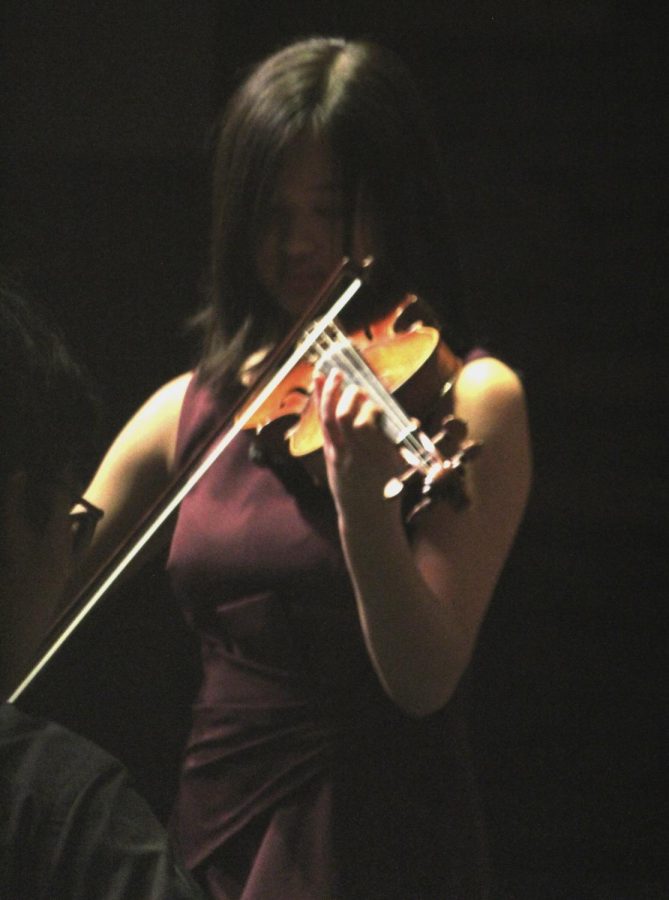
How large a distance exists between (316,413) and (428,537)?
0.12m

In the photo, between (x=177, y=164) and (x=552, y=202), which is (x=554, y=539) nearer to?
(x=552, y=202)

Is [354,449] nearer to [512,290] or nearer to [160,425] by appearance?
[160,425]

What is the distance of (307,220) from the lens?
2.90 feet

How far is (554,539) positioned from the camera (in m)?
1.13

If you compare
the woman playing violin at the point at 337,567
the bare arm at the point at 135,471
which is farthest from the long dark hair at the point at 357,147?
the bare arm at the point at 135,471

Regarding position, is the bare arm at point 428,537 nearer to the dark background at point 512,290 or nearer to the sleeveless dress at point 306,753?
the sleeveless dress at point 306,753

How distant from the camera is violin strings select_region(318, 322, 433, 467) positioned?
814 millimetres

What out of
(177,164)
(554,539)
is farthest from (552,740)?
(177,164)

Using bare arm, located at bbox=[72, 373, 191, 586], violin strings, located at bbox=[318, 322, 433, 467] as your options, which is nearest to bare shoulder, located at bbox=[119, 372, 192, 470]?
bare arm, located at bbox=[72, 373, 191, 586]

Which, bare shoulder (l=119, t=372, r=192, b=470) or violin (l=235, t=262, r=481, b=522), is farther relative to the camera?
bare shoulder (l=119, t=372, r=192, b=470)

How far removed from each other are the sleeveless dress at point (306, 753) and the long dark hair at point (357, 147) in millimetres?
157

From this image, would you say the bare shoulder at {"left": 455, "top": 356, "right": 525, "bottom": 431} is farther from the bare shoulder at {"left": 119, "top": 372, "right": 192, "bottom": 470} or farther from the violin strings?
the bare shoulder at {"left": 119, "top": 372, "right": 192, "bottom": 470}

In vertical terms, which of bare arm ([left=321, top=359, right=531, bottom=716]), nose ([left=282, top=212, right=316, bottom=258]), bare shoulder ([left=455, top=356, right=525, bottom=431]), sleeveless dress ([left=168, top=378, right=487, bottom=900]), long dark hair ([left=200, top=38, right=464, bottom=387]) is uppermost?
long dark hair ([left=200, top=38, right=464, bottom=387])

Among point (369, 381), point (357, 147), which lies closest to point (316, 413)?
point (369, 381)
